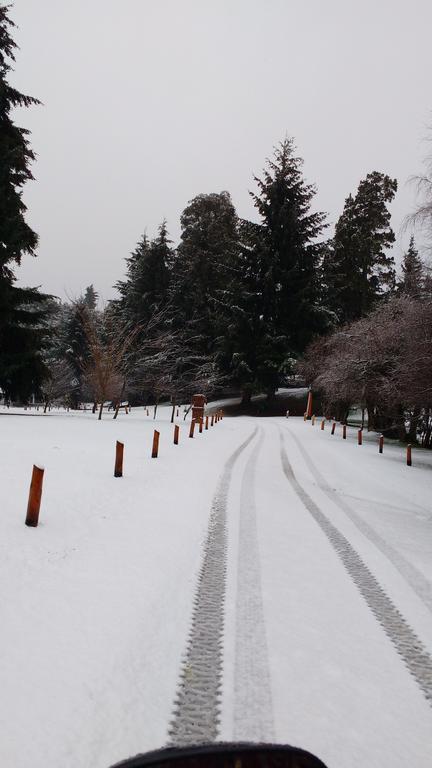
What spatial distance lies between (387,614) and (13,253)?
22312mm

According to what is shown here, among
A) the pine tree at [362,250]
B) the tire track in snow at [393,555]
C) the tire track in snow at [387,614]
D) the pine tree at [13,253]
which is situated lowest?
the tire track in snow at [393,555]

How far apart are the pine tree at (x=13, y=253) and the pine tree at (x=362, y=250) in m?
31.9

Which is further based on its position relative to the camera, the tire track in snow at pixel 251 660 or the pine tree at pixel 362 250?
the pine tree at pixel 362 250

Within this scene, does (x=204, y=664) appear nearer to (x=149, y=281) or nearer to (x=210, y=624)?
(x=210, y=624)

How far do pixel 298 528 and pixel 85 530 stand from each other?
2.90m

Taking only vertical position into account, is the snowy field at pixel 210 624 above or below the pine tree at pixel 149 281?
below

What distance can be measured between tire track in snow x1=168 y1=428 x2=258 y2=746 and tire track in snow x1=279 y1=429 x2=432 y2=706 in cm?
133

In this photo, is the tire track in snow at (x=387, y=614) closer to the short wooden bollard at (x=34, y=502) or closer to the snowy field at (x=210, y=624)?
the snowy field at (x=210, y=624)

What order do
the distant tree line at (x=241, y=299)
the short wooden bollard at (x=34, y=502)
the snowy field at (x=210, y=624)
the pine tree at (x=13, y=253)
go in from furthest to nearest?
the distant tree line at (x=241, y=299) → the pine tree at (x=13, y=253) → the short wooden bollard at (x=34, y=502) → the snowy field at (x=210, y=624)

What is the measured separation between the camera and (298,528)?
6215mm

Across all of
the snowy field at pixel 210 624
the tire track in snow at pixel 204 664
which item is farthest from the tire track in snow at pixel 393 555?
the tire track in snow at pixel 204 664

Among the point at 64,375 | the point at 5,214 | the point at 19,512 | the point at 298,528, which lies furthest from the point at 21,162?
the point at 64,375

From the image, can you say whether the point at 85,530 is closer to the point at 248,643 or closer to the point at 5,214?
the point at 248,643

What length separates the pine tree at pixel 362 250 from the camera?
45812 mm
